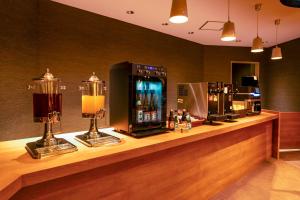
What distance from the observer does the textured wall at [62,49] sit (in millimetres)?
2563

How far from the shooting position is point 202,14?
11.3ft

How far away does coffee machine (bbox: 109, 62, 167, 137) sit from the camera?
1688mm

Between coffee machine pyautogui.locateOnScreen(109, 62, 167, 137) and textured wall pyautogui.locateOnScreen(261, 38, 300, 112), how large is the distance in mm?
4657

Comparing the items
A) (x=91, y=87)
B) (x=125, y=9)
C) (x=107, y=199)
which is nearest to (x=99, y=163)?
(x=107, y=199)

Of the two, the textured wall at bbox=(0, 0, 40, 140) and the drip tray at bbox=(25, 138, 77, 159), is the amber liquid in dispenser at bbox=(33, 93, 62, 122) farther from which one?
the textured wall at bbox=(0, 0, 40, 140)

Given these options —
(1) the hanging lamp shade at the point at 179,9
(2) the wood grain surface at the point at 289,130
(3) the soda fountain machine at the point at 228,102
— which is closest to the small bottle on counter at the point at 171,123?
(1) the hanging lamp shade at the point at 179,9

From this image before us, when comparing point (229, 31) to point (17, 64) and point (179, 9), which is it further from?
point (17, 64)

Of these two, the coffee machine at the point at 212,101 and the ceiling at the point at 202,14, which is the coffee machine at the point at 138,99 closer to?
the coffee machine at the point at 212,101

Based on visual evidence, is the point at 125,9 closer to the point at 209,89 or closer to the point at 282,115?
the point at 209,89

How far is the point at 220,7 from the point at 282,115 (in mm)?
2800

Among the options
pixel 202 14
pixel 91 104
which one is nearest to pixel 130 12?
pixel 202 14

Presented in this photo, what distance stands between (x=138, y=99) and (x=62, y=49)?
77.3 inches

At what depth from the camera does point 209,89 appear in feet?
9.05

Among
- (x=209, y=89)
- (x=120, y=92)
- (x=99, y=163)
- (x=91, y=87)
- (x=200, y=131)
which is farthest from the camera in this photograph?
(x=209, y=89)
